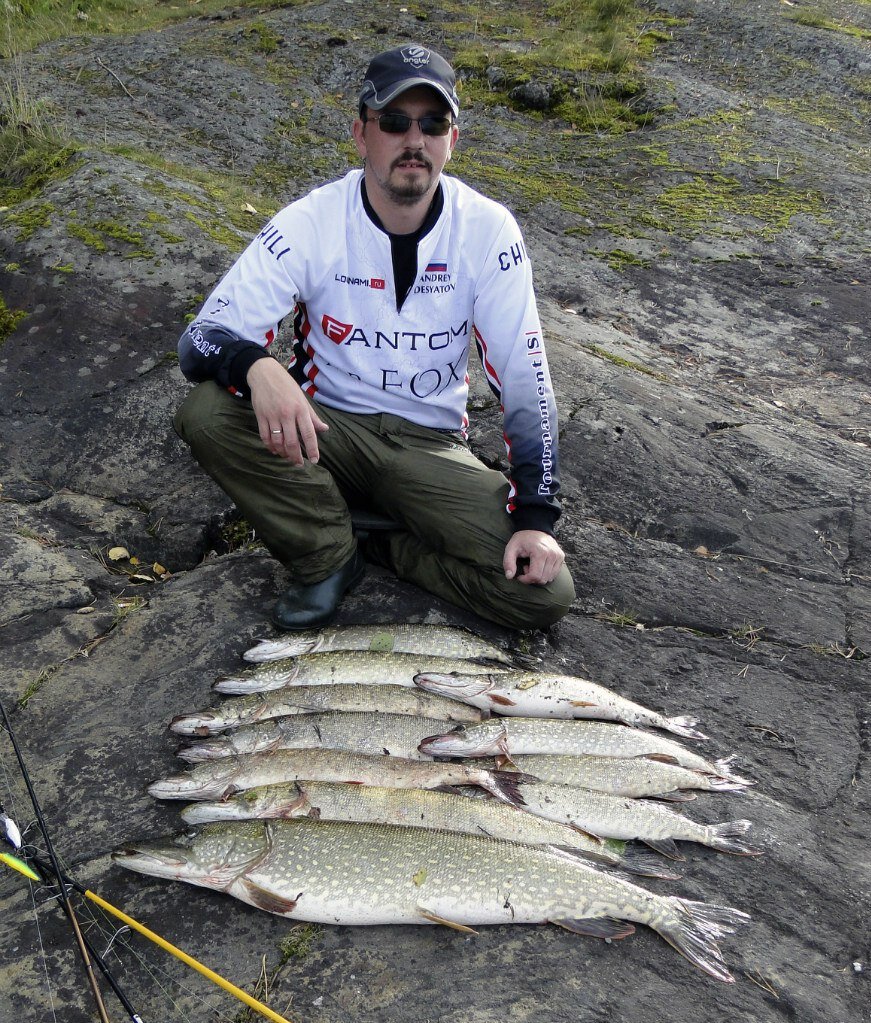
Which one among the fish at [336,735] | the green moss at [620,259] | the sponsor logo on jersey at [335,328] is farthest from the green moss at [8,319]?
the green moss at [620,259]

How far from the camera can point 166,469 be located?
16.9ft

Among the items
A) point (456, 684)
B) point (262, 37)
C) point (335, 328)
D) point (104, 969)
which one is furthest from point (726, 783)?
point (262, 37)

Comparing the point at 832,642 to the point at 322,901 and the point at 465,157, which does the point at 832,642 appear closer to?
the point at 322,901

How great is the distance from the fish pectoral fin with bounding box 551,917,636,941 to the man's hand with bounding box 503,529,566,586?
151 cm

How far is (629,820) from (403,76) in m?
3.15

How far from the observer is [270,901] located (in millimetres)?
2727

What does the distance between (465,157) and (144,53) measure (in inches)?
182

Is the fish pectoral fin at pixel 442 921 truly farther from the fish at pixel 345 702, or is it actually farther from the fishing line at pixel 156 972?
the fish at pixel 345 702

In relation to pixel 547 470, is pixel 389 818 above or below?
below

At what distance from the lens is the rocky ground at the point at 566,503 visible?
2.65 m

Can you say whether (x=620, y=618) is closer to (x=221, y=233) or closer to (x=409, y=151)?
(x=409, y=151)

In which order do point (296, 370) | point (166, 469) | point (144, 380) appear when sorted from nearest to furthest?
point (296, 370)
point (166, 469)
point (144, 380)

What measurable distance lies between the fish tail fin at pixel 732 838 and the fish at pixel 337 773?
0.71 meters

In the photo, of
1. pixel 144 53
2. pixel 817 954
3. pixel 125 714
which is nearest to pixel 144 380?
pixel 125 714
